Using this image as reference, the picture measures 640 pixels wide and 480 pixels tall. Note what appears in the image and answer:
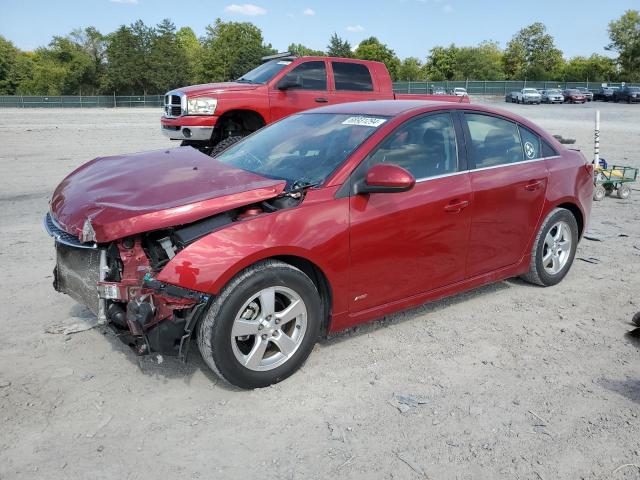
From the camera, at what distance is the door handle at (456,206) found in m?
4.09

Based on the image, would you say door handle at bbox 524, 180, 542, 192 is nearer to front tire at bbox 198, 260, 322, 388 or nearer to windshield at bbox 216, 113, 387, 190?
windshield at bbox 216, 113, 387, 190

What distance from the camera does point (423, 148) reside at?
414cm

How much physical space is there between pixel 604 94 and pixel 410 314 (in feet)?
198

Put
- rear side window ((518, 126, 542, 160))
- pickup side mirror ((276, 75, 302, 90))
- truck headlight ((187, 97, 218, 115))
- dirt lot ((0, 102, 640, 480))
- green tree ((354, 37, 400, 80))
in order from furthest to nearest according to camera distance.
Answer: green tree ((354, 37, 400, 80))
pickup side mirror ((276, 75, 302, 90))
truck headlight ((187, 97, 218, 115))
rear side window ((518, 126, 542, 160))
dirt lot ((0, 102, 640, 480))

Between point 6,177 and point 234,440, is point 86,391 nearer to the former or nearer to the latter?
point 234,440

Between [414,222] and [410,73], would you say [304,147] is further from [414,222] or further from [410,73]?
[410,73]

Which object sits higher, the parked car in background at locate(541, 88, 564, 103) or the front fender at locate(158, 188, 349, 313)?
the parked car in background at locate(541, 88, 564, 103)

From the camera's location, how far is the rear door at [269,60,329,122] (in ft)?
34.2

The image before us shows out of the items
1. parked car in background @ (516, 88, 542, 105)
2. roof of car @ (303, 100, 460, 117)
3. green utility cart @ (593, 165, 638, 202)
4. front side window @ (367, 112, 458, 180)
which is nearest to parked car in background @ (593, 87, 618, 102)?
parked car in background @ (516, 88, 542, 105)

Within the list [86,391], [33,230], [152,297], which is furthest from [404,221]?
[33,230]

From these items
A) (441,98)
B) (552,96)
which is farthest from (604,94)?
(441,98)

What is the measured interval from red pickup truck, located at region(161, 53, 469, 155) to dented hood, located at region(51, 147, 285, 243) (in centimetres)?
561

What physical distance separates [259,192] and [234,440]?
1397 mm

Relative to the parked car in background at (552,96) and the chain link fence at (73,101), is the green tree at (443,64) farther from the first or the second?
the chain link fence at (73,101)
